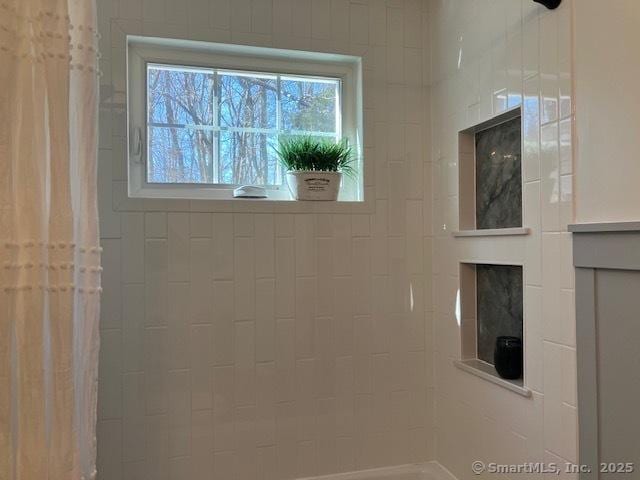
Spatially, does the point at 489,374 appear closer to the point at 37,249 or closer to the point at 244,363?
the point at 244,363

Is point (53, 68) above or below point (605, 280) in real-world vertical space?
above

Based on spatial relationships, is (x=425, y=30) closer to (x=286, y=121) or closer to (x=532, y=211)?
(x=286, y=121)

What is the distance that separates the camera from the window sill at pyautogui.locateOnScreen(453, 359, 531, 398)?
146 centimetres

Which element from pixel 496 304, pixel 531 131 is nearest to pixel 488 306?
pixel 496 304

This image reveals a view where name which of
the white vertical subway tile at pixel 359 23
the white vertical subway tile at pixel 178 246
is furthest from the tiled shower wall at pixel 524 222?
the white vertical subway tile at pixel 178 246

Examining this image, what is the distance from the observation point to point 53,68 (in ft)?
3.44

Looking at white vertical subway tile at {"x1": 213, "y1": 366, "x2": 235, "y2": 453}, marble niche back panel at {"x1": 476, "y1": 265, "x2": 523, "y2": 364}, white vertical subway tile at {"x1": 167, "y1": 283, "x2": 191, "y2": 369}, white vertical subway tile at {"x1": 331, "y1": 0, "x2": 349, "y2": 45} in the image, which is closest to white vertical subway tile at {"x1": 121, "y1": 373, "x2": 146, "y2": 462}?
white vertical subway tile at {"x1": 167, "y1": 283, "x2": 191, "y2": 369}

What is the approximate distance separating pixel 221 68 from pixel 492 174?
112cm

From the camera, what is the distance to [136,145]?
1.80 meters

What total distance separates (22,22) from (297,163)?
1.02 m

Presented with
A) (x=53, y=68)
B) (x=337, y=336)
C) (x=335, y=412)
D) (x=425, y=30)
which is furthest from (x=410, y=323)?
(x=53, y=68)

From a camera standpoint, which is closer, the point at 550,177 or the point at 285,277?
the point at 550,177

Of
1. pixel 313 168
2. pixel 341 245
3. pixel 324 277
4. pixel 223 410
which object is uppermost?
pixel 313 168

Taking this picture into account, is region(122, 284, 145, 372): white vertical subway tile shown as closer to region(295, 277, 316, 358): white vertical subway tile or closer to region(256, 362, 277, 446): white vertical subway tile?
region(256, 362, 277, 446): white vertical subway tile
